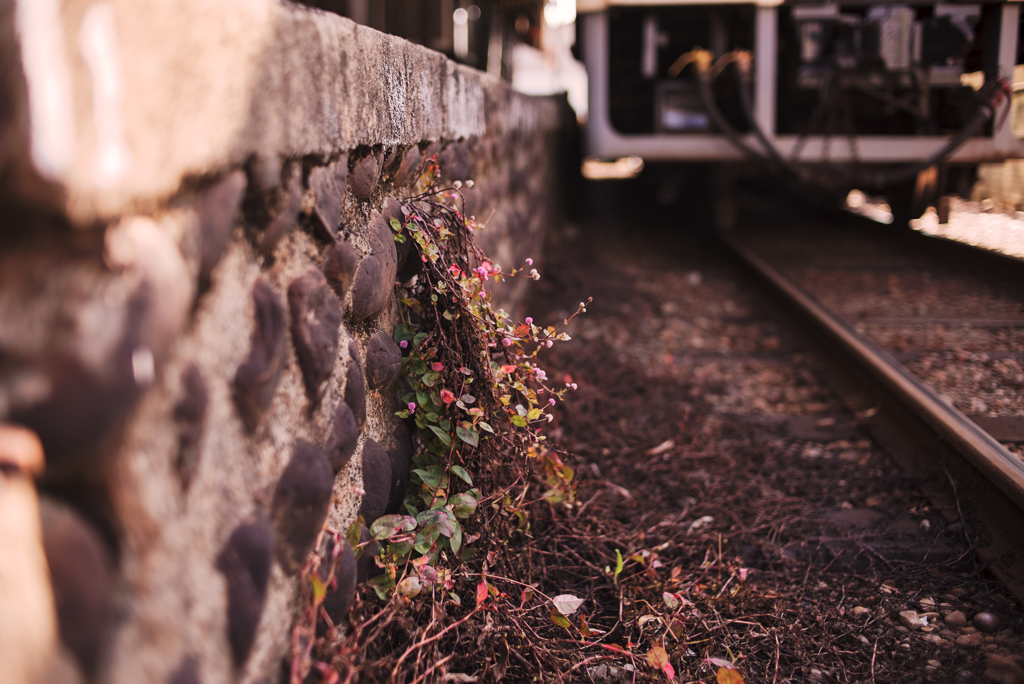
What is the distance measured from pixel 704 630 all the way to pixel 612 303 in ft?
10.6

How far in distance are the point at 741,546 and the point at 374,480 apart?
1.21 metres

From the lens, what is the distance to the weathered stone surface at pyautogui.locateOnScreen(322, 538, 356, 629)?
1233mm

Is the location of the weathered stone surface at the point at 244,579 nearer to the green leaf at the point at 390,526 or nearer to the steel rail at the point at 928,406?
the green leaf at the point at 390,526

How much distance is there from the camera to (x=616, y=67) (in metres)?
6.63

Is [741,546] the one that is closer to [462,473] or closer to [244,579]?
[462,473]

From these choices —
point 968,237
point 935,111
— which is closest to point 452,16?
point 935,111

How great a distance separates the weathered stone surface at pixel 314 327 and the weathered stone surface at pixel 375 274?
0.49ft

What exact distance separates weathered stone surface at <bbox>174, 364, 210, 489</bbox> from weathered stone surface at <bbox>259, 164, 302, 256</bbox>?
0.27 m

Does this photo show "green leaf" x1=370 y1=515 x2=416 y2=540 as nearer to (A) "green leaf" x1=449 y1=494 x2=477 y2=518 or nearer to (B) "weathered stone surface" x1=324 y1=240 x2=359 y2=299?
(A) "green leaf" x1=449 y1=494 x2=477 y2=518

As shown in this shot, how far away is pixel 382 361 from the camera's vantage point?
161 cm

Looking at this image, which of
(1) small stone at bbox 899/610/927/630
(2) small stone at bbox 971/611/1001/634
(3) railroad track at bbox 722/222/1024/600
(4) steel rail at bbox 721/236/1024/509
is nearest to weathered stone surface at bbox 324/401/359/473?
(1) small stone at bbox 899/610/927/630

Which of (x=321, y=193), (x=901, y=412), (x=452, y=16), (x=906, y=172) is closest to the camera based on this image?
(x=321, y=193)

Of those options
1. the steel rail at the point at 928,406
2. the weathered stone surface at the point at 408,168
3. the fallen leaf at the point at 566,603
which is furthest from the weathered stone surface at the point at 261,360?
the steel rail at the point at 928,406

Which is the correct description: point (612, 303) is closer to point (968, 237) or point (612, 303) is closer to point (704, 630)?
point (704, 630)
